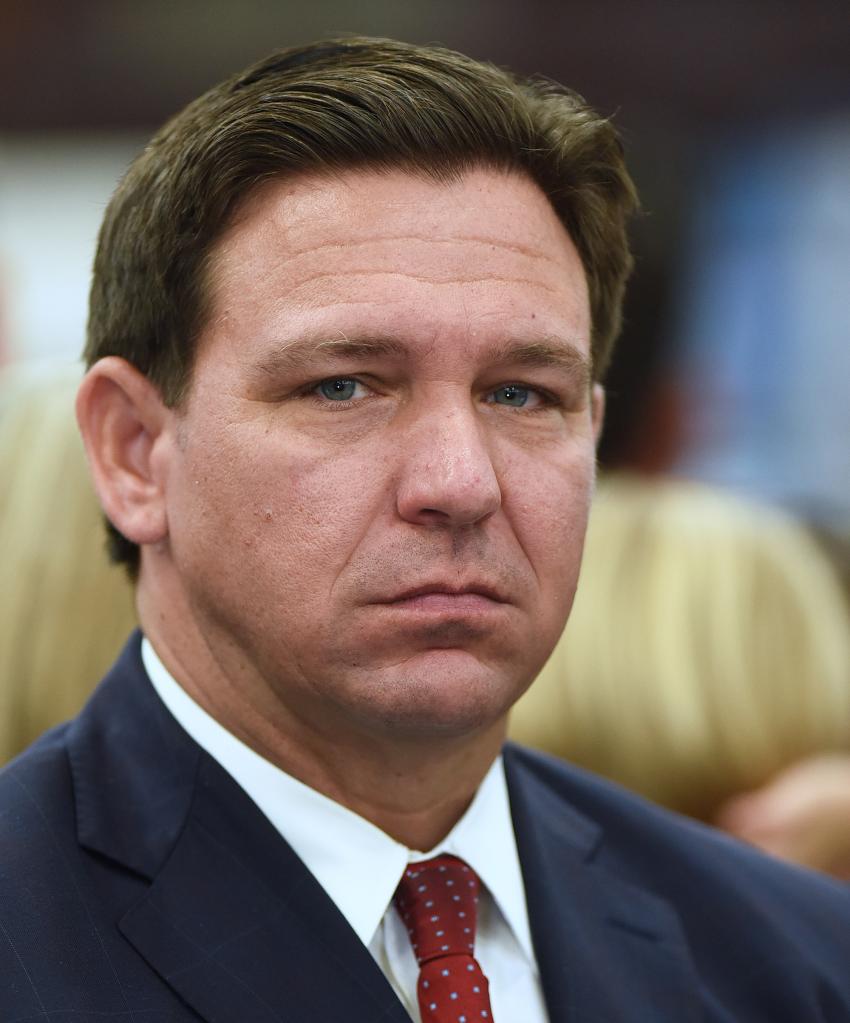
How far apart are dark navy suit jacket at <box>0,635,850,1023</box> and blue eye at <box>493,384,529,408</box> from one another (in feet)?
2.05

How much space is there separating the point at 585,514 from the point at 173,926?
31.8 inches

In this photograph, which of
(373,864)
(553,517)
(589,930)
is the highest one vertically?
(553,517)

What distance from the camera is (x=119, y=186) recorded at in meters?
2.33

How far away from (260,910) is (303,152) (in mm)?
985

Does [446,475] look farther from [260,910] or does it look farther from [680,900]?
[680,900]

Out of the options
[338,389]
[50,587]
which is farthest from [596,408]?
[50,587]

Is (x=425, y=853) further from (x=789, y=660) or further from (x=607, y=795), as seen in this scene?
(x=789, y=660)

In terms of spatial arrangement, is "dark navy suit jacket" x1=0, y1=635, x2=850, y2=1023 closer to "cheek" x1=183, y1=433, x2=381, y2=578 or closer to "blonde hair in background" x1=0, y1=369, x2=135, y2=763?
"cheek" x1=183, y1=433, x2=381, y2=578

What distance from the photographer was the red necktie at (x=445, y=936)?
6.66ft

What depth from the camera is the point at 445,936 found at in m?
2.10

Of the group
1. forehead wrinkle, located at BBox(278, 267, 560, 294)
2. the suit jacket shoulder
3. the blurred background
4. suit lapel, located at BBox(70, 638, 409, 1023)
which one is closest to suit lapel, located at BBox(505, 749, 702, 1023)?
the suit jacket shoulder

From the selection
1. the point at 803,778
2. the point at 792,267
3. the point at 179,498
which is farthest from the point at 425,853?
the point at 792,267

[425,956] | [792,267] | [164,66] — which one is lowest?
[425,956]

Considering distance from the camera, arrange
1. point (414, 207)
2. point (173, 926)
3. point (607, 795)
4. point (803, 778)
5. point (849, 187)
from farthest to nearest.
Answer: point (849, 187)
point (803, 778)
point (607, 795)
point (414, 207)
point (173, 926)
